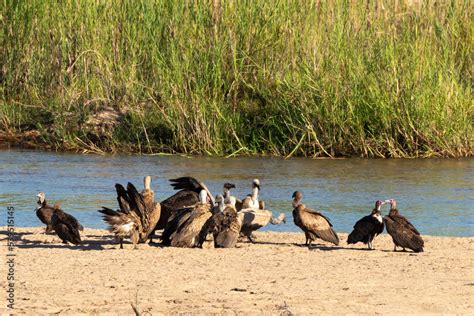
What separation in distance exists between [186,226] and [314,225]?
129 centimetres

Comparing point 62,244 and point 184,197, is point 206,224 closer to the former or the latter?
point 184,197

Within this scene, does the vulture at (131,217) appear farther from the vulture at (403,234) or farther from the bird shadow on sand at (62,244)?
the vulture at (403,234)

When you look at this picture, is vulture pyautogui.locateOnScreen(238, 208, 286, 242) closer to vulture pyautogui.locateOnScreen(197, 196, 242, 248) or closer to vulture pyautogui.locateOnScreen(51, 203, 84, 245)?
vulture pyautogui.locateOnScreen(197, 196, 242, 248)

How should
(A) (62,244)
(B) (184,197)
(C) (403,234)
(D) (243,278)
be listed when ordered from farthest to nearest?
(B) (184,197) → (A) (62,244) → (C) (403,234) → (D) (243,278)

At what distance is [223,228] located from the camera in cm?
1129

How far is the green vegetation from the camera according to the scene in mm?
17828

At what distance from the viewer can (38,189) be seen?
1562 centimetres

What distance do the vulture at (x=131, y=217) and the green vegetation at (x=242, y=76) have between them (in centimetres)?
694

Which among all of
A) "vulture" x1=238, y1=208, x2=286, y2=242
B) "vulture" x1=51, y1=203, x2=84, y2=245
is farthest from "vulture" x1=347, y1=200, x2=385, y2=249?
"vulture" x1=51, y1=203, x2=84, y2=245

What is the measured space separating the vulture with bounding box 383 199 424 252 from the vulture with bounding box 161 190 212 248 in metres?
1.84

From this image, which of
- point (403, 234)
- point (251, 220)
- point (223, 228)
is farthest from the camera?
point (251, 220)

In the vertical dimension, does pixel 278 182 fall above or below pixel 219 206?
below

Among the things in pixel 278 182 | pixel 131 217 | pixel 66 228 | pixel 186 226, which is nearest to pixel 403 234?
pixel 186 226

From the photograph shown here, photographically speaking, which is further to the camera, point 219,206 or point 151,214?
point 219,206
